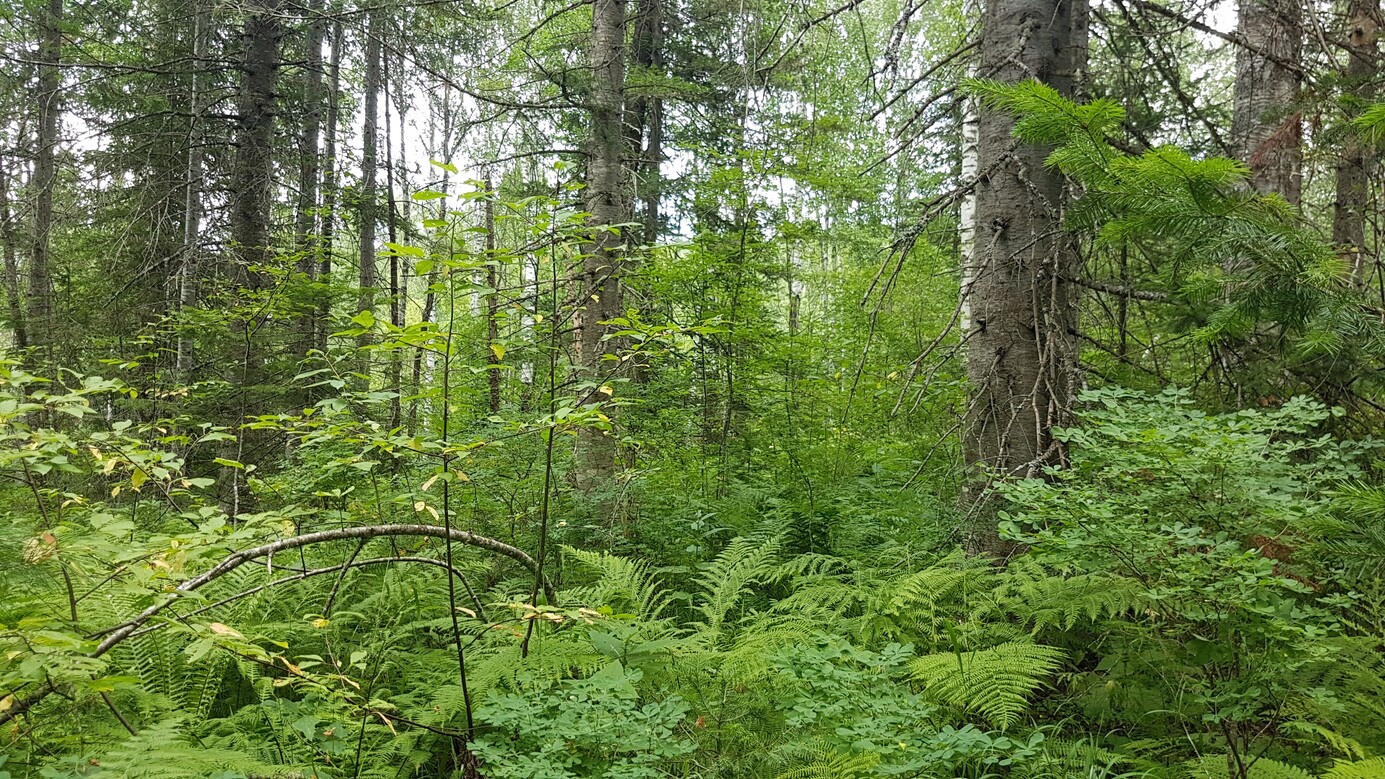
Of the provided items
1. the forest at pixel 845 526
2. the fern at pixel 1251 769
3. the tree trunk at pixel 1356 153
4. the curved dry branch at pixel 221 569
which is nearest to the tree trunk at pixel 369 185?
the forest at pixel 845 526

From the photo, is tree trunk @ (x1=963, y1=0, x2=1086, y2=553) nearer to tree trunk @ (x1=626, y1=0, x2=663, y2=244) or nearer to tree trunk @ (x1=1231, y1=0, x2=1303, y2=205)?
tree trunk @ (x1=1231, y1=0, x2=1303, y2=205)

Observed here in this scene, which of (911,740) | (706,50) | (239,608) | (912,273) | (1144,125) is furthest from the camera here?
(706,50)

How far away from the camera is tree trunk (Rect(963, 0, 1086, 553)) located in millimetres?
3266

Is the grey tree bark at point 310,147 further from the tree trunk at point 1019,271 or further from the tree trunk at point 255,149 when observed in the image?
the tree trunk at point 1019,271

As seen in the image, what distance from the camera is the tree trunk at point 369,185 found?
7748 millimetres

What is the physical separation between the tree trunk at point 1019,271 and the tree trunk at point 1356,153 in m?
1.04

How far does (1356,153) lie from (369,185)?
952 centimetres

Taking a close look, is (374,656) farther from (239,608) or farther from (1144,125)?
(1144,125)

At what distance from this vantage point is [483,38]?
Result: 8289 millimetres

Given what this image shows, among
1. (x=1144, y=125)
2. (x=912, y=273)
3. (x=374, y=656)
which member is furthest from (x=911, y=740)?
(x=912, y=273)

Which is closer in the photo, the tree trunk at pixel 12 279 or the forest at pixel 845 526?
the forest at pixel 845 526

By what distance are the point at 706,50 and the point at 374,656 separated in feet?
39.4

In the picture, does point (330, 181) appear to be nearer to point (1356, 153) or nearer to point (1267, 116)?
point (1267, 116)

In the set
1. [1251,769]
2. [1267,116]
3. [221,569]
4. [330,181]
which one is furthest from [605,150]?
[330,181]
